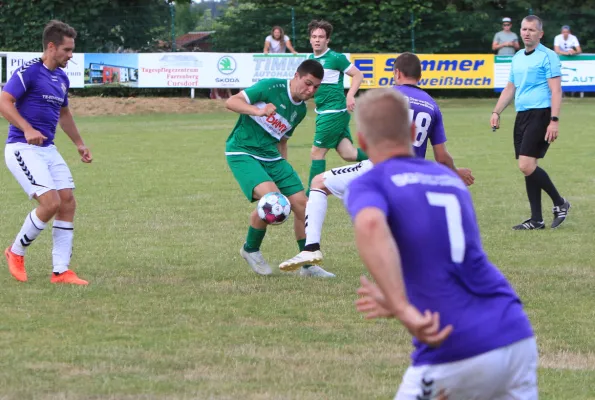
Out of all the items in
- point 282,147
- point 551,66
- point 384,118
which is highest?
point 384,118

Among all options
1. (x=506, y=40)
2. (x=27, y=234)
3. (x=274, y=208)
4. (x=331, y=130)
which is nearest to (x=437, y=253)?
(x=274, y=208)

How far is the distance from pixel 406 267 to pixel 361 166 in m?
4.64

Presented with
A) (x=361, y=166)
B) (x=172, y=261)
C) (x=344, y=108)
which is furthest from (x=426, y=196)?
(x=344, y=108)

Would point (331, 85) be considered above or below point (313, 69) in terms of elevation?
below

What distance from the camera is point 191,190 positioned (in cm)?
1373

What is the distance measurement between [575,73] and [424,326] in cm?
2980

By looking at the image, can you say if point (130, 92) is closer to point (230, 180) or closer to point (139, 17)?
point (139, 17)

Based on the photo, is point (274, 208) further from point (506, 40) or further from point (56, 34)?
point (506, 40)

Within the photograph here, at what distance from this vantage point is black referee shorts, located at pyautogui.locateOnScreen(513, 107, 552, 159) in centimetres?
1087

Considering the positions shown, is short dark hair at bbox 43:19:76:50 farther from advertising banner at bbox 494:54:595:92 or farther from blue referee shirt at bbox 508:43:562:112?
advertising banner at bbox 494:54:595:92

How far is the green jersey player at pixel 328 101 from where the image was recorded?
11930mm

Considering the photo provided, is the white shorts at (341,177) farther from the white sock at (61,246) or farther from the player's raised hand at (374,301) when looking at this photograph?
the player's raised hand at (374,301)

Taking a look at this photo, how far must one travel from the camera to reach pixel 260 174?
27.0 feet

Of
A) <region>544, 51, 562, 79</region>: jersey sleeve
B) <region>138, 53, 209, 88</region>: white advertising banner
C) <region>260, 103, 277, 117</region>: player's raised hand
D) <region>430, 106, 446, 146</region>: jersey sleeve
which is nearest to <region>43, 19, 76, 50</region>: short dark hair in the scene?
<region>260, 103, 277, 117</region>: player's raised hand
